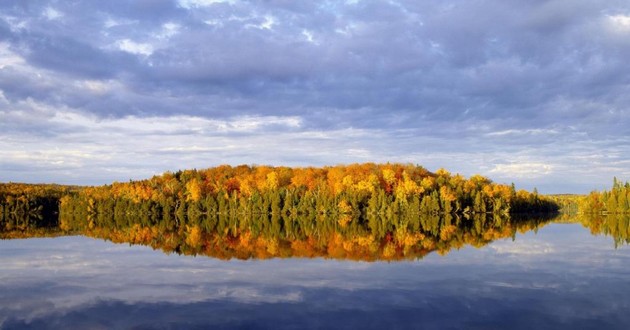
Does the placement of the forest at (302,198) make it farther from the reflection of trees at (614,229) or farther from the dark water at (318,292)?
the dark water at (318,292)

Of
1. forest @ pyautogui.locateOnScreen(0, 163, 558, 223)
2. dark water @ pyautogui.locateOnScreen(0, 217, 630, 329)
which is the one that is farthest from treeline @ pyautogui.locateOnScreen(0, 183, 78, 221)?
dark water @ pyautogui.locateOnScreen(0, 217, 630, 329)

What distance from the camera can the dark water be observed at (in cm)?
1697

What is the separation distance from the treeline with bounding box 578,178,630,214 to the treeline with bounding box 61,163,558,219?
1500 centimetres

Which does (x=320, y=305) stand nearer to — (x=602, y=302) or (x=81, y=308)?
(x=81, y=308)

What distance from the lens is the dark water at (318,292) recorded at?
55.7ft

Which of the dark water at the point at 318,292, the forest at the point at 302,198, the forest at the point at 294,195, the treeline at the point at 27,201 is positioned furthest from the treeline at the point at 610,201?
the treeline at the point at 27,201

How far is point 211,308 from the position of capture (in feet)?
61.8

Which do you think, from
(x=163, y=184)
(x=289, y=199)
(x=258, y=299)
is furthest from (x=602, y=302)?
(x=163, y=184)

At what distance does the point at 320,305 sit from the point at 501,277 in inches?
416

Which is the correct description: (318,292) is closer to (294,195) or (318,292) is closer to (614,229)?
(614,229)

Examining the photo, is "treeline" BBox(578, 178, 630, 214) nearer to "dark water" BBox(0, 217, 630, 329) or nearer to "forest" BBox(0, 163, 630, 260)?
"forest" BBox(0, 163, 630, 260)

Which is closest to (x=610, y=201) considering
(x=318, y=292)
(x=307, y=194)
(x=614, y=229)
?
(x=307, y=194)

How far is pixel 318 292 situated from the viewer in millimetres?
21938

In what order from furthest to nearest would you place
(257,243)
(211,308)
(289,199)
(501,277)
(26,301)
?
1. (289,199)
2. (257,243)
3. (501,277)
4. (26,301)
5. (211,308)
